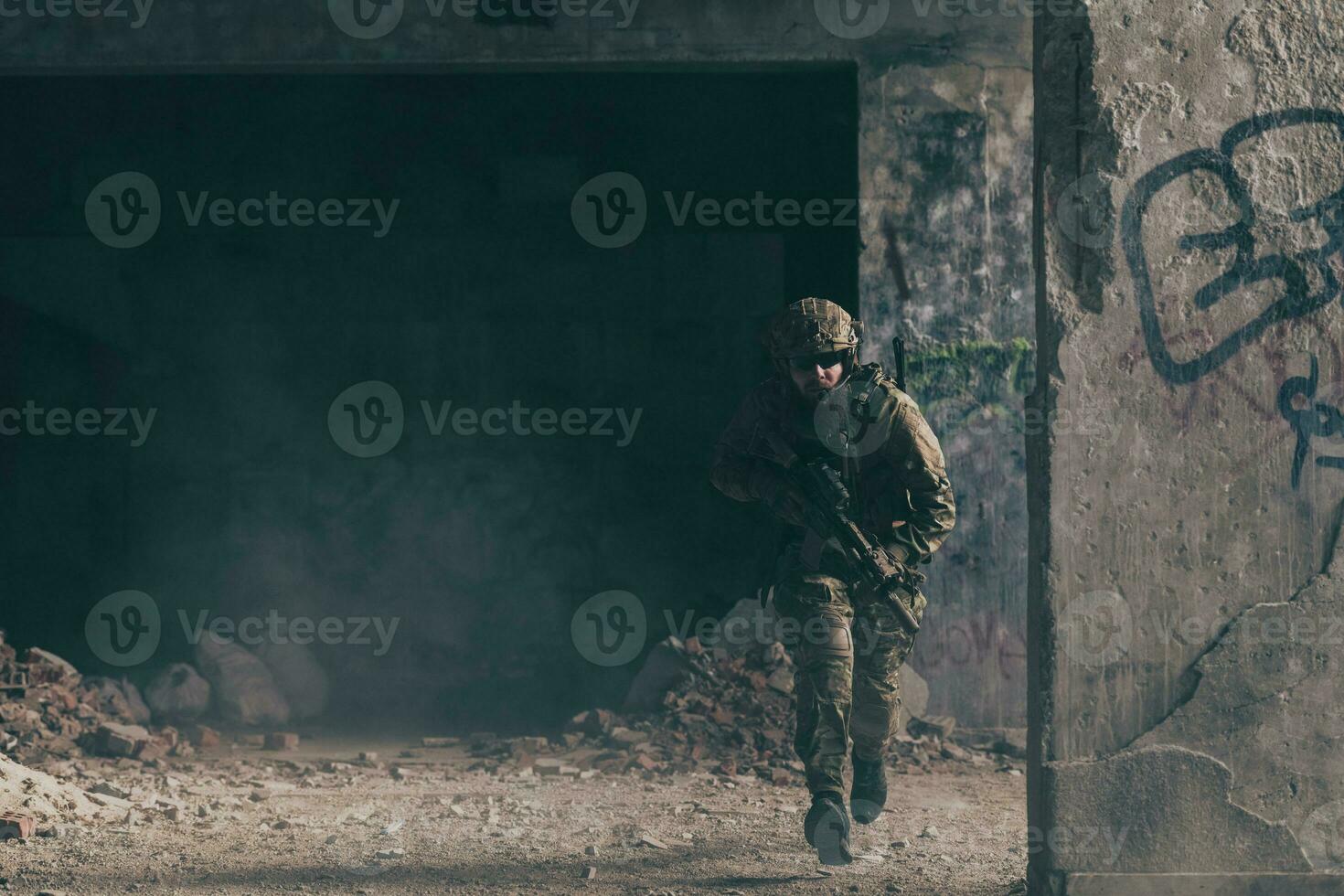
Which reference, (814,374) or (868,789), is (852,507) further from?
(868,789)

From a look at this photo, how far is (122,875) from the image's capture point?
14.6ft

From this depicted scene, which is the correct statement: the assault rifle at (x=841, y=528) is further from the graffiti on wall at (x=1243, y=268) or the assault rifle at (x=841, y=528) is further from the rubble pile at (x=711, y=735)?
the rubble pile at (x=711, y=735)

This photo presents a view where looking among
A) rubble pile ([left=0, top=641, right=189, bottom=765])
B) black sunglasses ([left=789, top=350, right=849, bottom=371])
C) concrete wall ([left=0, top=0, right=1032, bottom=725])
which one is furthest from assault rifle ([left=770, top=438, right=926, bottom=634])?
rubble pile ([left=0, top=641, right=189, bottom=765])

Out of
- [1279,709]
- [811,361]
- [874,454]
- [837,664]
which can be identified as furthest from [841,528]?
[1279,709]

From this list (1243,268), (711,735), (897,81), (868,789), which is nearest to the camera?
(1243,268)

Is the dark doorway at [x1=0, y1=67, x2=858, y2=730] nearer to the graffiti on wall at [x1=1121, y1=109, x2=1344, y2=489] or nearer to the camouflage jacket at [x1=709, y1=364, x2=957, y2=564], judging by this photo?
the camouflage jacket at [x1=709, y1=364, x2=957, y2=564]

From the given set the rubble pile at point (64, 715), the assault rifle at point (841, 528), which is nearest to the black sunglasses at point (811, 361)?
the assault rifle at point (841, 528)

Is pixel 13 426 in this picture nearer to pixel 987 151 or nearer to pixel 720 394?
pixel 720 394

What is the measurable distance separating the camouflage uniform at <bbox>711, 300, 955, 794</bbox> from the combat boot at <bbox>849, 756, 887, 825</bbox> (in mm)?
45

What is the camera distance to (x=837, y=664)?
4520mm

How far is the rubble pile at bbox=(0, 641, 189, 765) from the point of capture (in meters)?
6.23

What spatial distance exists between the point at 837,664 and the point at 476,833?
1.55 meters

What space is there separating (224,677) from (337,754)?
895 millimetres

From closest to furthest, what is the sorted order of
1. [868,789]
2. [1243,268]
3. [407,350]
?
[1243,268] → [868,789] → [407,350]
